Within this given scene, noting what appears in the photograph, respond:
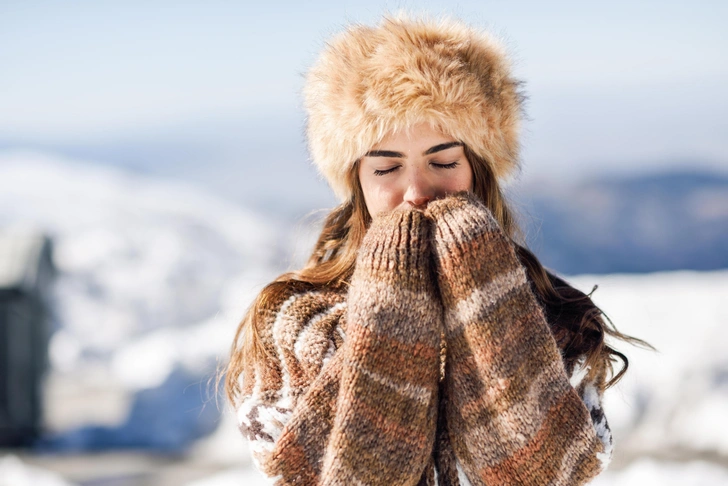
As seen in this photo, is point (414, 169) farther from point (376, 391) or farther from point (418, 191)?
point (376, 391)

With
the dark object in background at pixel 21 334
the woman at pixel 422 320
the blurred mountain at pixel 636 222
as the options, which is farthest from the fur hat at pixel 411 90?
the blurred mountain at pixel 636 222

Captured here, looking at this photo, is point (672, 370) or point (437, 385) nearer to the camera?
point (437, 385)

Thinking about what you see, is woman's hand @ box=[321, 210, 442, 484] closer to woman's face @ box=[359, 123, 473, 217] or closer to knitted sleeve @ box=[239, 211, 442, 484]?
knitted sleeve @ box=[239, 211, 442, 484]

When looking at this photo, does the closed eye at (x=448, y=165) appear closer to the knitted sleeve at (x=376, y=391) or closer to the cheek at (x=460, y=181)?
the cheek at (x=460, y=181)

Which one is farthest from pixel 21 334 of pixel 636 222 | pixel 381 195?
pixel 636 222

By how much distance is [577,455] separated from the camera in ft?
4.07

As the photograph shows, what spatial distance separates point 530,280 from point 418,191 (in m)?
0.34

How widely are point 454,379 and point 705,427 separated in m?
2.98

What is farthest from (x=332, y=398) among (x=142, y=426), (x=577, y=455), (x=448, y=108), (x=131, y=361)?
(x=131, y=361)

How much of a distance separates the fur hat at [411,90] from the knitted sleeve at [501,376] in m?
0.21

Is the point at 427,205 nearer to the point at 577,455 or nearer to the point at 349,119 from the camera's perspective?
the point at 349,119

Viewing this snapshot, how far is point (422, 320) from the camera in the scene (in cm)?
123

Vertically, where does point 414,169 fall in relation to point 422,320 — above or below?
above

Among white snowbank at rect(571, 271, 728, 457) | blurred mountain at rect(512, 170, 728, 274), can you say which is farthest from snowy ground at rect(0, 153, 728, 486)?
blurred mountain at rect(512, 170, 728, 274)
